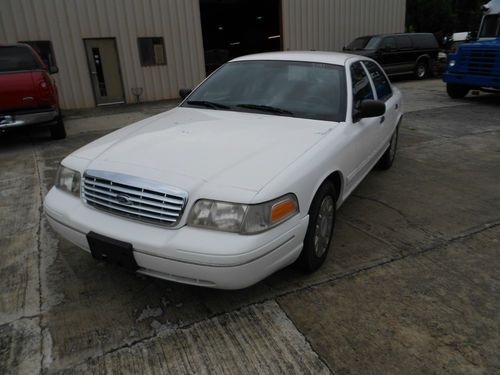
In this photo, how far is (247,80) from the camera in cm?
377

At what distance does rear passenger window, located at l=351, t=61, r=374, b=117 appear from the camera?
3.54m

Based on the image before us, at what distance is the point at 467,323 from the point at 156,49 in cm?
1218

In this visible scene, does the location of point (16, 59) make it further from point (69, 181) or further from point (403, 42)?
point (403, 42)

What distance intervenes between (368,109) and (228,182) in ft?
5.37

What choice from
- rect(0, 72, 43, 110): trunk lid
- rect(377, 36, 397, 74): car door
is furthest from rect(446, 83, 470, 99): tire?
rect(0, 72, 43, 110): trunk lid

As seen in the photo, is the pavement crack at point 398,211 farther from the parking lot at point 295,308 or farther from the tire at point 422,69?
the tire at point 422,69

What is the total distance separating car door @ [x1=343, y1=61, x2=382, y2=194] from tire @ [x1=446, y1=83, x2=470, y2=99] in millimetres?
8340

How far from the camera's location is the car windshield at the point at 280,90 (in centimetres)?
336

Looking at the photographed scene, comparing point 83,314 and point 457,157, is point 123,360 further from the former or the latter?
point 457,157

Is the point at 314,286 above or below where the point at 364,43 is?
below

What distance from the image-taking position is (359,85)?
3.78m

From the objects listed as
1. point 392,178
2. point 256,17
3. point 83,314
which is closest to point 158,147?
point 83,314

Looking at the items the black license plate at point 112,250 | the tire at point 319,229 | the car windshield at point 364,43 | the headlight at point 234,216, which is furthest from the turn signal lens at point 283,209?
the car windshield at point 364,43

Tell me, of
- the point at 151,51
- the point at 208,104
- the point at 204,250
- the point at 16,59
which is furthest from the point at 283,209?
the point at 151,51
